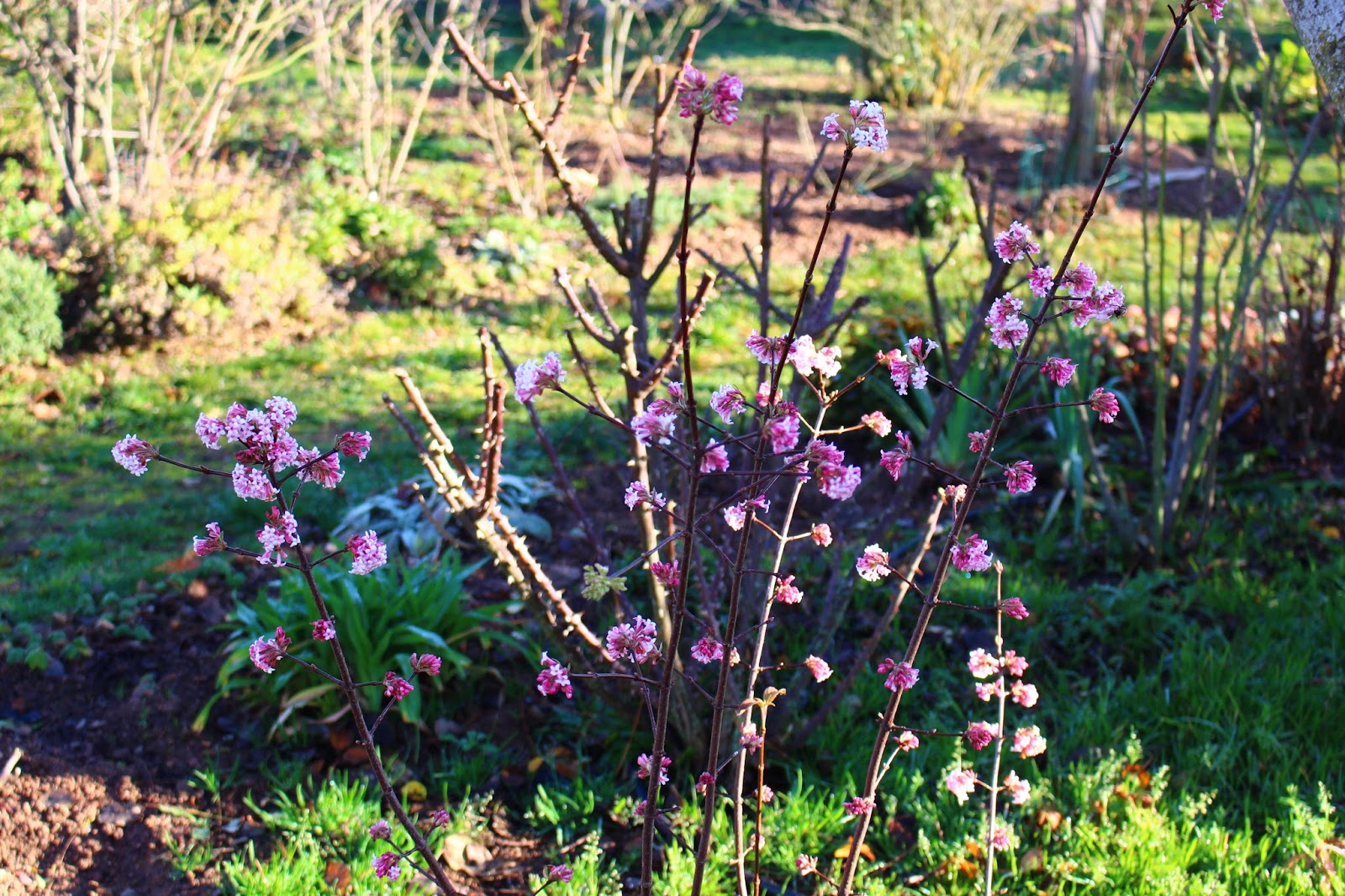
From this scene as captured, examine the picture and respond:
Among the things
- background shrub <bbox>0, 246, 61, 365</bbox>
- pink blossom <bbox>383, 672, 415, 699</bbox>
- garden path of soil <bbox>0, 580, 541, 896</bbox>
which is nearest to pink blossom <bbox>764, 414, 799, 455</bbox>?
pink blossom <bbox>383, 672, 415, 699</bbox>

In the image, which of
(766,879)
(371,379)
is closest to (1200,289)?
(766,879)

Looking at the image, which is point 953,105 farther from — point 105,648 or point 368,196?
point 105,648

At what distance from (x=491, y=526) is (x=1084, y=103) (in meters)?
8.08

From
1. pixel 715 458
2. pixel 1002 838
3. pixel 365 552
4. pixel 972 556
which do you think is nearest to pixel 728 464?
pixel 715 458

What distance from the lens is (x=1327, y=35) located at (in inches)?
54.7

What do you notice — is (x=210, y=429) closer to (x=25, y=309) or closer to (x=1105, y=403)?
(x=1105, y=403)

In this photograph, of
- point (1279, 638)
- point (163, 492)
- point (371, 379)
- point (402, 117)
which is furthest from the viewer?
point (402, 117)

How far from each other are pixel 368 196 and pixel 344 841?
21.5 ft

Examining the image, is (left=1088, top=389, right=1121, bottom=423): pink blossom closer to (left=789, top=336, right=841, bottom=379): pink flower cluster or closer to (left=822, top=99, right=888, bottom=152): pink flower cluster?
(left=789, top=336, right=841, bottom=379): pink flower cluster

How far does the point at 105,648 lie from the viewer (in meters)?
3.14

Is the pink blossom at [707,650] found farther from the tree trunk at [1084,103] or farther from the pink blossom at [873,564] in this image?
the tree trunk at [1084,103]

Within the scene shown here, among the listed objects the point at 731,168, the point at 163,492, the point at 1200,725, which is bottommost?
the point at 163,492

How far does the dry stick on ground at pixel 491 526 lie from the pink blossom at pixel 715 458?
30.1 inches

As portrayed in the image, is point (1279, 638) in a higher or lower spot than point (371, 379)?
higher
